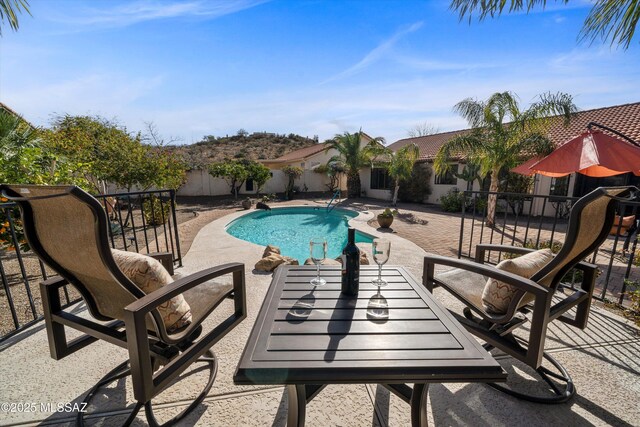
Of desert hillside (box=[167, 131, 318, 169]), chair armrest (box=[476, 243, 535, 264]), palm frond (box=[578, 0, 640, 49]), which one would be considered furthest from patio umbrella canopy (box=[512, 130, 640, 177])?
desert hillside (box=[167, 131, 318, 169])

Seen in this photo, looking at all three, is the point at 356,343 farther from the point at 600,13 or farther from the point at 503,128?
the point at 503,128

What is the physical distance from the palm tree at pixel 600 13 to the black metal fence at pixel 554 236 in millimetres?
2028

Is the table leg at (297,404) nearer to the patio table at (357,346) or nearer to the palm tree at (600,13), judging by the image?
the patio table at (357,346)

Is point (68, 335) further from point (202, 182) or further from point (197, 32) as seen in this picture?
point (202, 182)

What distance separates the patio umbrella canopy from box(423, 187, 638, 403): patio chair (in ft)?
12.3

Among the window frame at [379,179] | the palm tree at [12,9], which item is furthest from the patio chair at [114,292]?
the window frame at [379,179]

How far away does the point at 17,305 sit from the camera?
3023 mm

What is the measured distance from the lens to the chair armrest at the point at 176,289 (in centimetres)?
112

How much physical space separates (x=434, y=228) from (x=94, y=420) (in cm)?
834

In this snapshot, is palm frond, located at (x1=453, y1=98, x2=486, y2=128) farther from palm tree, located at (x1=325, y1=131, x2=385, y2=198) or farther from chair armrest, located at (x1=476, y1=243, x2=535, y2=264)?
chair armrest, located at (x1=476, y1=243, x2=535, y2=264)

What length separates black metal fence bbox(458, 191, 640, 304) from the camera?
124 inches

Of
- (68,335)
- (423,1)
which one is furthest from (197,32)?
(68,335)

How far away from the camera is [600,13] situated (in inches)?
125

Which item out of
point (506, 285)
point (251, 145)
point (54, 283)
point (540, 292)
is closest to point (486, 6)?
point (506, 285)
